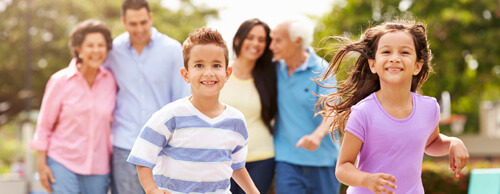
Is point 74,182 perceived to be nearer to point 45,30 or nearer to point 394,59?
point 394,59

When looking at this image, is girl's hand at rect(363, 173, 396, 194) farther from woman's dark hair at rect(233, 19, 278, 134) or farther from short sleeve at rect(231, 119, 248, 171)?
woman's dark hair at rect(233, 19, 278, 134)

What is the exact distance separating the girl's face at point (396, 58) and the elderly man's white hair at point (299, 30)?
1.82 meters

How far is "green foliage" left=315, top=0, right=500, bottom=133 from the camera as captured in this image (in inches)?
815

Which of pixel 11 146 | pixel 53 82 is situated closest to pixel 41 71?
pixel 11 146

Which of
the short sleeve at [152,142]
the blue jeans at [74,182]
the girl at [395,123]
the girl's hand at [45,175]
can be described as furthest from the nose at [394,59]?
the girl's hand at [45,175]

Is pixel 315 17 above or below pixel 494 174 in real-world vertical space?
above

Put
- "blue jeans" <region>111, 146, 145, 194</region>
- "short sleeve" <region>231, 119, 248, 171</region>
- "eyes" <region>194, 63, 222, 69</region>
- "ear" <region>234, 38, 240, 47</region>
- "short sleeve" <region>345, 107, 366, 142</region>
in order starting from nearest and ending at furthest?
1. "short sleeve" <region>345, 107, 366, 142</region>
2. "eyes" <region>194, 63, 222, 69</region>
3. "short sleeve" <region>231, 119, 248, 171</region>
4. "blue jeans" <region>111, 146, 145, 194</region>
5. "ear" <region>234, 38, 240, 47</region>

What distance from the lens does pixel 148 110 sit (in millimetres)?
4828

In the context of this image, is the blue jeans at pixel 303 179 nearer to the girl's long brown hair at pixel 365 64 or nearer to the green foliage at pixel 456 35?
the girl's long brown hair at pixel 365 64

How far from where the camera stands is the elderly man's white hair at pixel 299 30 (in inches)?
196

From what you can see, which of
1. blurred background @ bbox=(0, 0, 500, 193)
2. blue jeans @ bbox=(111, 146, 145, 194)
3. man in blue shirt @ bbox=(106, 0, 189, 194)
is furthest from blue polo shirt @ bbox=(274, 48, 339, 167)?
blurred background @ bbox=(0, 0, 500, 193)

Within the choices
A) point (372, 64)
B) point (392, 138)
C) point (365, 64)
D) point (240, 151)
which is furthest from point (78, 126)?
point (392, 138)

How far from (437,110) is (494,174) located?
230 centimetres

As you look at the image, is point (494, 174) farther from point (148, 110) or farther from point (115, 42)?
point (115, 42)
